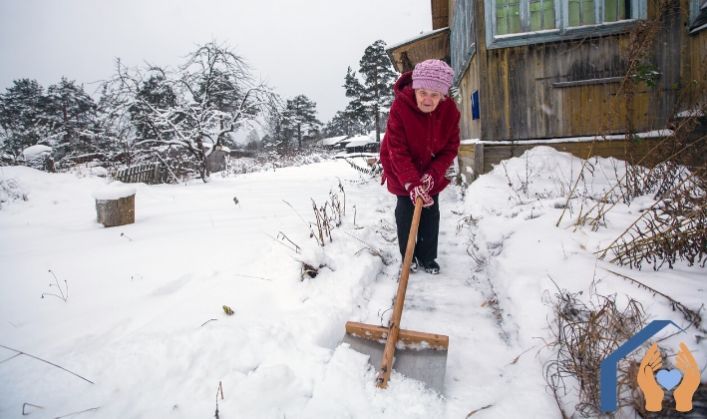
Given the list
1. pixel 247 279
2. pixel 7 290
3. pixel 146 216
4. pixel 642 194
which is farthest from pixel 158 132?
pixel 642 194

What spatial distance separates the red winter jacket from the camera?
8.35 feet

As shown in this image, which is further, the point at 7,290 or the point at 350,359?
the point at 7,290

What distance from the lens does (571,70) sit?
16.0 feet

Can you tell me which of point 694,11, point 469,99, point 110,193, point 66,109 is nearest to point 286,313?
point 110,193

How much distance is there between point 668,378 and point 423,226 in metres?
1.92

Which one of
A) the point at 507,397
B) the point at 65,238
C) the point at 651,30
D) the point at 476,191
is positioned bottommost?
the point at 507,397

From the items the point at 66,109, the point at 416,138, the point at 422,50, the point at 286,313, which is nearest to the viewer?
the point at 286,313

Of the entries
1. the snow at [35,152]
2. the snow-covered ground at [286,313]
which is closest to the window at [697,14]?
the snow-covered ground at [286,313]

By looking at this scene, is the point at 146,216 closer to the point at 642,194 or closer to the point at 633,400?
the point at 633,400

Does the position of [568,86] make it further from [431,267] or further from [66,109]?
[66,109]

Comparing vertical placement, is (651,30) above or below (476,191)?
above

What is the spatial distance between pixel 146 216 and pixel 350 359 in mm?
4951

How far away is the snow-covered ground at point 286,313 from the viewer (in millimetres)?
1442

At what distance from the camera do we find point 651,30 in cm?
234
